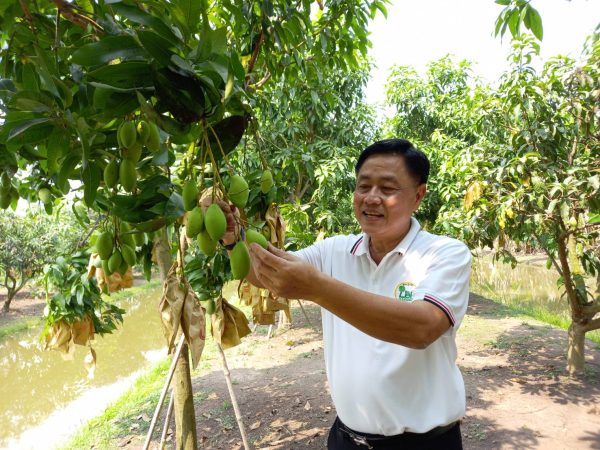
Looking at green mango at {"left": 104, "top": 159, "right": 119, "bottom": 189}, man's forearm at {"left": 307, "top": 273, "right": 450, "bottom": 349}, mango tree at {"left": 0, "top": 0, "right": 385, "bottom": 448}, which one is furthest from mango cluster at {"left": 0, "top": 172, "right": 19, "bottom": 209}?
man's forearm at {"left": 307, "top": 273, "right": 450, "bottom": 349}

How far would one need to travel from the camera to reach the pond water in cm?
568

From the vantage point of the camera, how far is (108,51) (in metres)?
0.68

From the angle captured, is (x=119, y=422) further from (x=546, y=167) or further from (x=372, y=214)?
(x=546, y=167)

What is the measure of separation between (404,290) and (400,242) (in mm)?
163

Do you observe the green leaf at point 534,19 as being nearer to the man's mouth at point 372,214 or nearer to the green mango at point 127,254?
the man's mouth at point 372,214

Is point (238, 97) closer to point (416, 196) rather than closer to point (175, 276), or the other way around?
point (175, 276)

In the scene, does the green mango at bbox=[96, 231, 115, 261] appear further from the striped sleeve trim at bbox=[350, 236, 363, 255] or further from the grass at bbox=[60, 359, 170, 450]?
the grass at bbox=[60, 359, 170, 450]

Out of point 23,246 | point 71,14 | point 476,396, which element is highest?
point 71,14

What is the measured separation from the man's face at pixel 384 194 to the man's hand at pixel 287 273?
1.72 feet

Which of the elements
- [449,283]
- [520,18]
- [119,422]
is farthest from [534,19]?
[119,422]

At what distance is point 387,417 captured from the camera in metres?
1.28

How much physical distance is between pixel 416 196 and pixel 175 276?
755 mm

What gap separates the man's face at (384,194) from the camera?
4.31ft

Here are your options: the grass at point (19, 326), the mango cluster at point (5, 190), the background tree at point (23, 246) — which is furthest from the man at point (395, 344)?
the background tree at point (23, 246)
